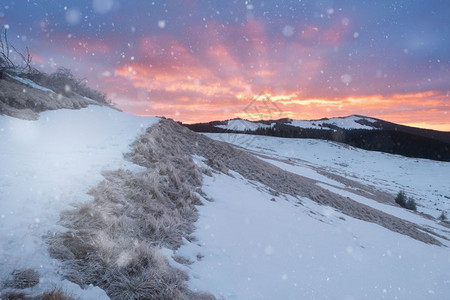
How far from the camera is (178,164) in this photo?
912cm

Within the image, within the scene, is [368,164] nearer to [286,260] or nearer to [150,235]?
[286,260]

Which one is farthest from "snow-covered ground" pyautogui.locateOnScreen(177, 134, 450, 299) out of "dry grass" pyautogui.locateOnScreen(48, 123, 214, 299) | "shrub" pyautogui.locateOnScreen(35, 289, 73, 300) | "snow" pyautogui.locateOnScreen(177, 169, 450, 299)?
"shrub" pyautogui.locateOnScreen(35, 289, 73, 300)

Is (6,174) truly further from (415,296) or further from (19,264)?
(415,296)

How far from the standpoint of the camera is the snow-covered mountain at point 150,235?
120 inches

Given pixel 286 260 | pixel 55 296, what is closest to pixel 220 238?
pixel 286 260

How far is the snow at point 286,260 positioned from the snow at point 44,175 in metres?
1.89

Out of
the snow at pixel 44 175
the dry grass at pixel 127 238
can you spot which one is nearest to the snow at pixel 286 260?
the dry grass at pixel 127 238

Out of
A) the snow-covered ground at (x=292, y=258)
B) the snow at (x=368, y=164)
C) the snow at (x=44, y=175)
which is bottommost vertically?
the snow at (x=368, y=164)

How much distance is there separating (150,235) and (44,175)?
84.0 inches

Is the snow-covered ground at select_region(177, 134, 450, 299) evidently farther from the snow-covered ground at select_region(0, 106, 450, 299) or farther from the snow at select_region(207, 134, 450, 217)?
the snow at select_region(207, 134, 450, 217)

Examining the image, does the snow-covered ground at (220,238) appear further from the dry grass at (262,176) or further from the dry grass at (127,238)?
the dry grass at (262,176)

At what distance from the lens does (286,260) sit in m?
5.30

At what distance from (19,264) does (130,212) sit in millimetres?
2036

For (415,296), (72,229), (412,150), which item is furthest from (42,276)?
(412,150)
